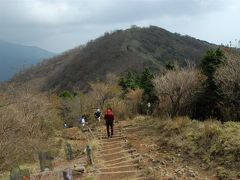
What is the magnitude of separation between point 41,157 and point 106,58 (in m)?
113

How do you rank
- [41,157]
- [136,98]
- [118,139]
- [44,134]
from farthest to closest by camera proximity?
[136,98], [44,134], [118,139], [41,157]

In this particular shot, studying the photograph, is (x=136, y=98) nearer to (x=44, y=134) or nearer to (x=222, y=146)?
(x=44, y=134)

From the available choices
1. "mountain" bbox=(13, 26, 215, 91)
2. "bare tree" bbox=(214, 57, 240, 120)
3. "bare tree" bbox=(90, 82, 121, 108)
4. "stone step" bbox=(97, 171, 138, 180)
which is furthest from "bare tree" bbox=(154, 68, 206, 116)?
"mountain" bbox=(13, 26, 215, 91)

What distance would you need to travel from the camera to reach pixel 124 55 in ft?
407

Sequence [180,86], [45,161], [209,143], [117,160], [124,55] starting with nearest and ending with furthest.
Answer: [209,143]
[45,161]
[117,160]
[180,86]
[124,55]

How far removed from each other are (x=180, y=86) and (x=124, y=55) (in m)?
97.7

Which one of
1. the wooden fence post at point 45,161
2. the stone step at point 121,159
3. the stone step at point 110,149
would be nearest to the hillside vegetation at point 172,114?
the stone step at point 121,159

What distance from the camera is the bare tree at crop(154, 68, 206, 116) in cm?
2666

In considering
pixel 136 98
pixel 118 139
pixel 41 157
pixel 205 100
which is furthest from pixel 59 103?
pixel 41 157

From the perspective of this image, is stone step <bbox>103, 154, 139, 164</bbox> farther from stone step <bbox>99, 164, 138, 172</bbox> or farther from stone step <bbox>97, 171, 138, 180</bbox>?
stone step <bbox>97, 171, 138, 180</bbox>

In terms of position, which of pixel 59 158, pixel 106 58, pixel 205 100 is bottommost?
pixel 59 158

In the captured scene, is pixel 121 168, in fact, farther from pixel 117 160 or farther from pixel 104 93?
pixel 104 93

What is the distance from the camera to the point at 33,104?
2897 cm

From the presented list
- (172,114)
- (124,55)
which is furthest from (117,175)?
(124,55)
